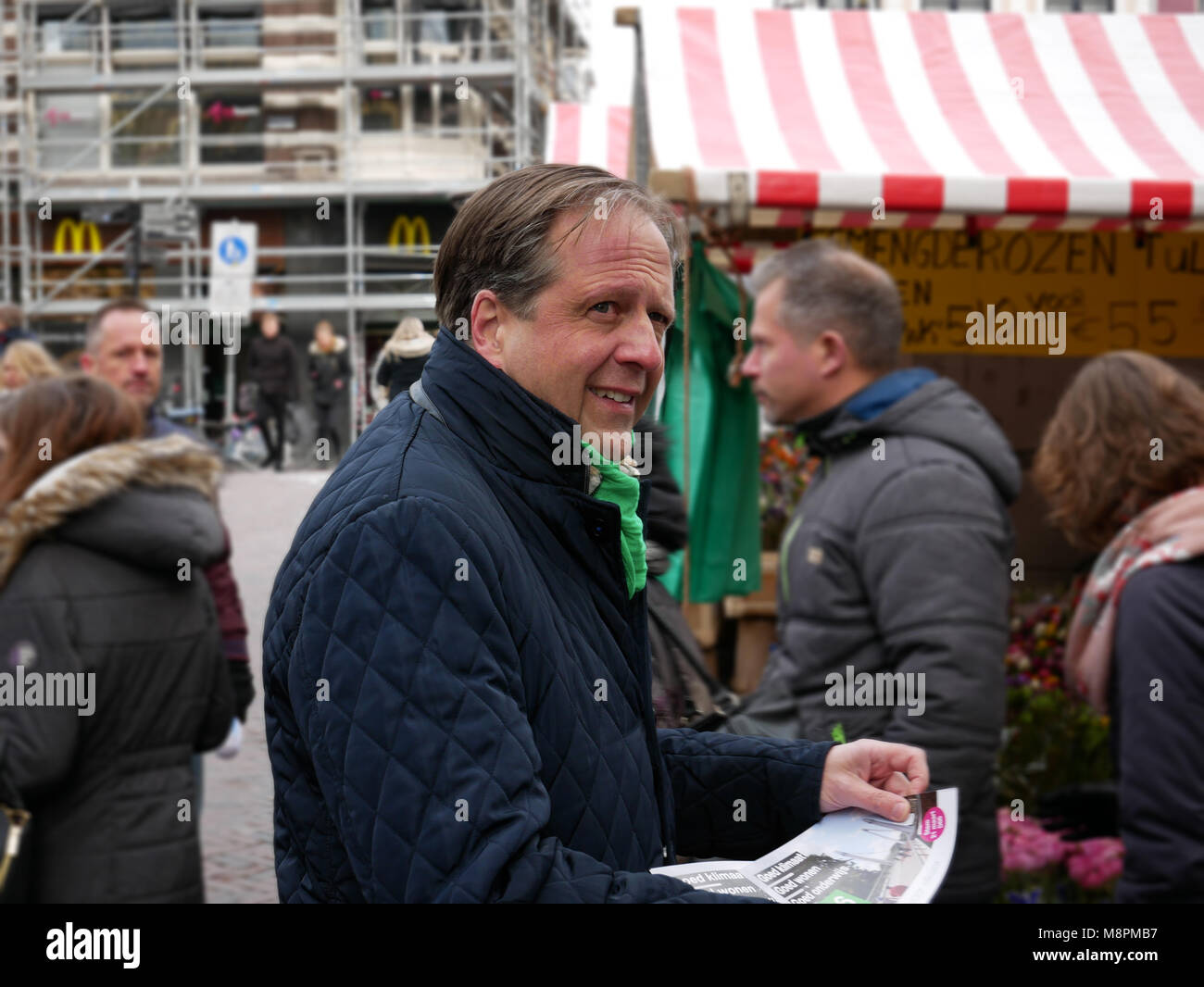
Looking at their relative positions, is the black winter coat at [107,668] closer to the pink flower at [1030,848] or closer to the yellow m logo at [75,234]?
the pink flower at [1030,848]

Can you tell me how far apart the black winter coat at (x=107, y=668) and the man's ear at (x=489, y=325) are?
71.1 inches

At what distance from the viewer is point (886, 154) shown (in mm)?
4203

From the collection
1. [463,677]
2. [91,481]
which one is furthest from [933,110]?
[463,677]

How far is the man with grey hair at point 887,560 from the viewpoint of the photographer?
2.80 m

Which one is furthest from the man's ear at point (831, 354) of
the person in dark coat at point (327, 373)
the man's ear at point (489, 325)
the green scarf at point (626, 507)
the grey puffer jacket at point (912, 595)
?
the man's ear at point (489, 325)

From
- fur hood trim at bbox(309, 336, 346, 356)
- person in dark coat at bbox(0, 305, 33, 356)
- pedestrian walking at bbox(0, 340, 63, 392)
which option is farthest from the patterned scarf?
person in dark coat at bbox(0, 305, 33, 356)

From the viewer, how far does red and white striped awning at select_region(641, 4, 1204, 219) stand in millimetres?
4008

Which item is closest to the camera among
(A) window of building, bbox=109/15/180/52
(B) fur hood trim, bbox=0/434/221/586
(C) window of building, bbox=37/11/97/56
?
(B) fur hood trim, bbox=0/434/221/586

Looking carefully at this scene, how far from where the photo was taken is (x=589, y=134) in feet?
28.6

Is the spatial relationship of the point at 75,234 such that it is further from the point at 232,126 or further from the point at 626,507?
the point at 626,507

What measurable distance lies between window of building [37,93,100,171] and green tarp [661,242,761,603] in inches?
1105

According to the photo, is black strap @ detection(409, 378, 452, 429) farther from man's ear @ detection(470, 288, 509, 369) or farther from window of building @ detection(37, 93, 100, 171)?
window of building @ detection(37, 93, 100, 171)
